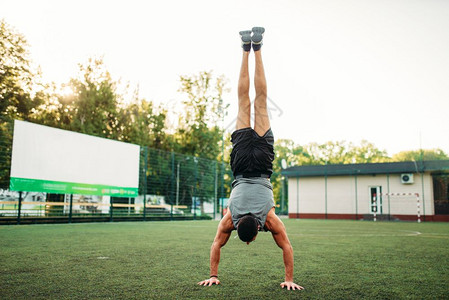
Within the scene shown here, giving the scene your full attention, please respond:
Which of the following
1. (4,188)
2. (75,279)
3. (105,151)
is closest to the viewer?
(75,279)

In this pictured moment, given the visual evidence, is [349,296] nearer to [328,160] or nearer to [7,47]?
[7,47]

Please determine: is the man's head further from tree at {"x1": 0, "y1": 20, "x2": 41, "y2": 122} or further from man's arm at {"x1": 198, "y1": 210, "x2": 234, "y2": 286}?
tree at {"x1": 0, "y1": 20, "x2": 41, "y2": 122}

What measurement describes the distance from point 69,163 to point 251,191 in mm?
12701

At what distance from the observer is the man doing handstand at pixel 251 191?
3.94 metres

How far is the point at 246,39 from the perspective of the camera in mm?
5012

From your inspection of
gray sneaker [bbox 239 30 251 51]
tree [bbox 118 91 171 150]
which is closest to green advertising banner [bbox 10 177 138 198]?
gray sneaker [bbox 239 30 251 51]

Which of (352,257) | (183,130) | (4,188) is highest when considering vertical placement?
(183,130)

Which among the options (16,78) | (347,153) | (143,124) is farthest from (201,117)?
(347,153)

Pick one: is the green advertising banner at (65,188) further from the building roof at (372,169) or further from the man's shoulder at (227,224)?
the building roof at (372,169)

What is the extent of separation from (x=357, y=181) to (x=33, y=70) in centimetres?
2407

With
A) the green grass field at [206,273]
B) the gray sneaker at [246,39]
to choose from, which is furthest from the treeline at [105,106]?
the gray sneaker at [246,39]

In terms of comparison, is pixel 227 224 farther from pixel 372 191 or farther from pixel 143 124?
pixel 143 124

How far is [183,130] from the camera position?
35094mm

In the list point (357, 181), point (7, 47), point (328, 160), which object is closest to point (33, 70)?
point (7, 47)
